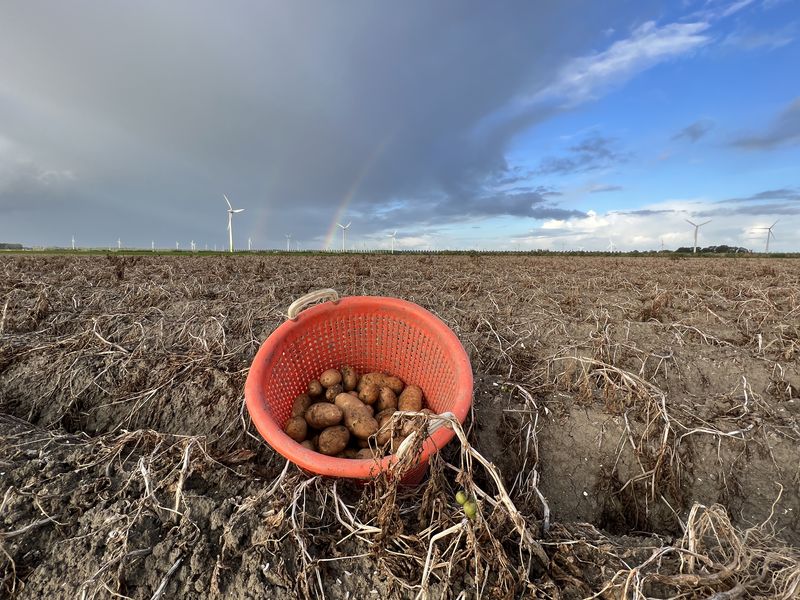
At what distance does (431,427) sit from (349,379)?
1453 mm

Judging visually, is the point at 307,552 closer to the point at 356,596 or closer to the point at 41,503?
the point at 356,596

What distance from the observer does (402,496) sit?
199 cm

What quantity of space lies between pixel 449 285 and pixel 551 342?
451cm

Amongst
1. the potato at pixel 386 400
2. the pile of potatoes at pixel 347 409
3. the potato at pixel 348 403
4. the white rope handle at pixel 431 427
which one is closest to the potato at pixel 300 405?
the pile of potatoes at pixel 347 409

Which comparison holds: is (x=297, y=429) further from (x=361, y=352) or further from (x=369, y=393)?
(x=361, y=352)

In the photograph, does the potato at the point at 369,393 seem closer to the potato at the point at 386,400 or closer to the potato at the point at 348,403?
the potato at the point at 386,400

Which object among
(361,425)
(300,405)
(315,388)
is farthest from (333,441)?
(315,388)

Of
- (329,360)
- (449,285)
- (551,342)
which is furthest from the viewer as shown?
(449,285)

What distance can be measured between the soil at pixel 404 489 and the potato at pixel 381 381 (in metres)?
0.61

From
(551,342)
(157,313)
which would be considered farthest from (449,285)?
(157,313)

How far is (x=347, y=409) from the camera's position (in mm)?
2623

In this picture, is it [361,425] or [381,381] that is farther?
[381,381]

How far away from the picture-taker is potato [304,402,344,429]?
2570 mm

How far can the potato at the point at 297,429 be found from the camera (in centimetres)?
250
